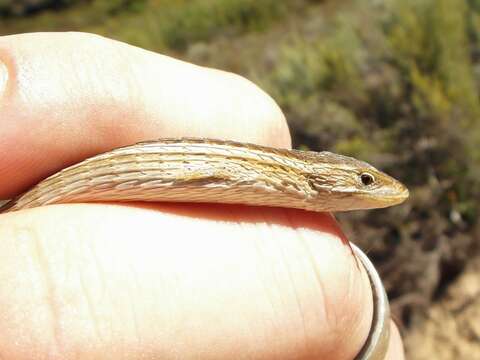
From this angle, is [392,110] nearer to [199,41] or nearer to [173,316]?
[173,316]

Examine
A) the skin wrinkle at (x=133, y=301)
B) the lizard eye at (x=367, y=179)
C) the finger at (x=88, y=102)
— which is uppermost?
the finger at (x=88, y=102)

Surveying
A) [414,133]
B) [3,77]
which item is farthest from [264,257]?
[414,133]

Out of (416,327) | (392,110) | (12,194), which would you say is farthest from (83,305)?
(392,110)

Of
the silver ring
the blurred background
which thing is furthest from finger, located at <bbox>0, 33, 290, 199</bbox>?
the blurred background

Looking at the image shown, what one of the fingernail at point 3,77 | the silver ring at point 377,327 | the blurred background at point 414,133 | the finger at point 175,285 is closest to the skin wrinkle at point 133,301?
Result: the finger at point 175,285

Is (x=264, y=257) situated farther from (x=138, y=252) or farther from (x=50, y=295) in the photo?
(x=50, y=295)

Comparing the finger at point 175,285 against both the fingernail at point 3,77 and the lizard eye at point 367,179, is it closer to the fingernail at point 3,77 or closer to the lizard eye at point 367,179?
the lizard eye at point 367,179

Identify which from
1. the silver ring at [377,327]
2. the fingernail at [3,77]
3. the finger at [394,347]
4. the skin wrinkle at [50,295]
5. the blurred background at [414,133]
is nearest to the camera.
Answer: the skin wrinkle at [50,295]
